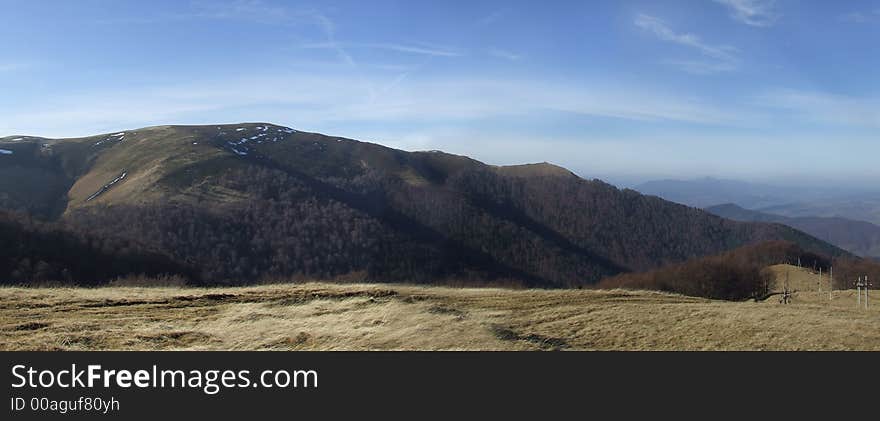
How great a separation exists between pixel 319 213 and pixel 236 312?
153536 mm

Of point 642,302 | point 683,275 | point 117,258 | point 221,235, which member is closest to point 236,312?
point 642,302

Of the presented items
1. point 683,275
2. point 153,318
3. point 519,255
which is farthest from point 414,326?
point 519,255

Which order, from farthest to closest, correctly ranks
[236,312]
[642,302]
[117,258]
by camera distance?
[117,258] → [642,302] → [236,312]

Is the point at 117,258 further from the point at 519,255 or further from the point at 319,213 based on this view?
the point at 519,255

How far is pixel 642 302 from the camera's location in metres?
26.2

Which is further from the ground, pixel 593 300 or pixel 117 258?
pixel 593 300

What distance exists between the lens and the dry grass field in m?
17.5

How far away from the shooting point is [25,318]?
1945 centimetres

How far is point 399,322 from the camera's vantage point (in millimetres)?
19828

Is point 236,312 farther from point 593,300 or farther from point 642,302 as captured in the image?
point 642,302

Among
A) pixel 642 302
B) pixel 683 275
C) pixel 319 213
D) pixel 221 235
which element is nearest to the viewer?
pixel 642 302

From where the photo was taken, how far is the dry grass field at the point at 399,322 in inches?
687

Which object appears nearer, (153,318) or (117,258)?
(153,318)

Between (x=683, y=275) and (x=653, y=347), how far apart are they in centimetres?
10038
